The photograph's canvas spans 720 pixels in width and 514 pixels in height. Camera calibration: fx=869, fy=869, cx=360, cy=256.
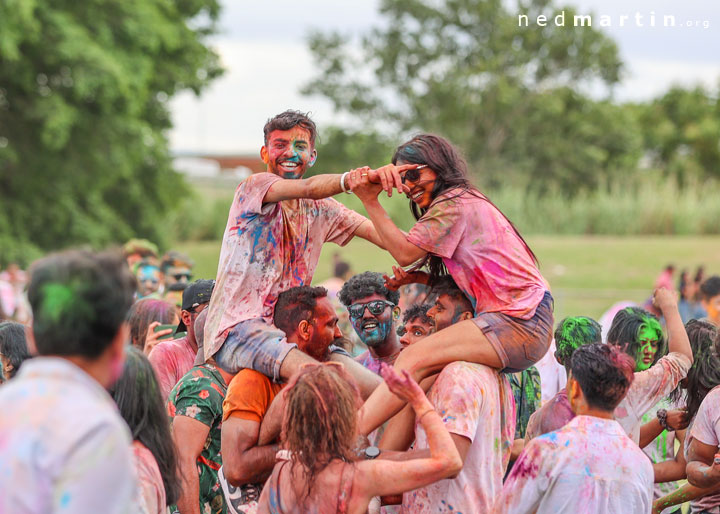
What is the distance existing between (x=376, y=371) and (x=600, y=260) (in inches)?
888

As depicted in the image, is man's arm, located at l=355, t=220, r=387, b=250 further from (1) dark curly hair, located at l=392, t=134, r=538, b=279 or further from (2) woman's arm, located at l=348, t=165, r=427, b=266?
(2) woman's arm, located at l=348, t=165, r=427, b=266

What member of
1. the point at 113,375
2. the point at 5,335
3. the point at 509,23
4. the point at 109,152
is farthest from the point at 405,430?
the point at 509,23

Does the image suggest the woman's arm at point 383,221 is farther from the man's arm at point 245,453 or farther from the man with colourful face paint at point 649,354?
the man with colourful face paint at point 649,354

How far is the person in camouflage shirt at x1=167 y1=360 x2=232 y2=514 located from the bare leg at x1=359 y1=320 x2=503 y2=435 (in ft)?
2.85

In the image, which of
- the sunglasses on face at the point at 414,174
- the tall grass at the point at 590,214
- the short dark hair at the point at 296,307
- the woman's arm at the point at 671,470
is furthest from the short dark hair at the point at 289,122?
the tall grass at the point at 590,214

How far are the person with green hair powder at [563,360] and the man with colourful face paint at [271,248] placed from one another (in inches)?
38.0

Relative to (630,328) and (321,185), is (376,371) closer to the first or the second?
(321,185)

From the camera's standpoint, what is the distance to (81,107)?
813 inches

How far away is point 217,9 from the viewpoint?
25.9 meters

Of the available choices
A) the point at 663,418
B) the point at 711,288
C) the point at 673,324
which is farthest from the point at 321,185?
the point at 711,288

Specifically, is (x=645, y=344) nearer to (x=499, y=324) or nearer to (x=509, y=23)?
(x=499, y=324)

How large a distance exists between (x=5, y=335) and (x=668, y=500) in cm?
368

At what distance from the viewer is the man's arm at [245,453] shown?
3830mm

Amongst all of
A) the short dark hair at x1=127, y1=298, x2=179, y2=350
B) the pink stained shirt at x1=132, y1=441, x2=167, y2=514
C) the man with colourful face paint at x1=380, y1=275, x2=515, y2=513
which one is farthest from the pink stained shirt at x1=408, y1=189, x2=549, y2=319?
the short dark hair at x1=127, y1=298, x2=179, y2=350
